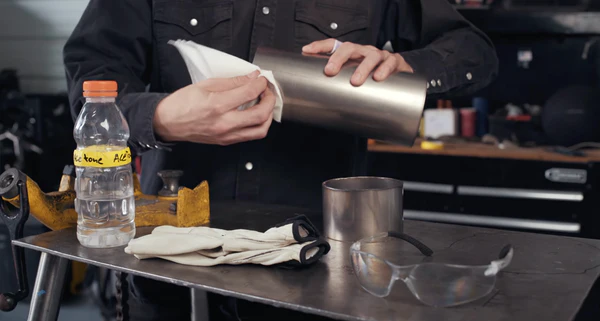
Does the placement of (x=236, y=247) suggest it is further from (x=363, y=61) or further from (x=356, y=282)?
(x=363, y=61)

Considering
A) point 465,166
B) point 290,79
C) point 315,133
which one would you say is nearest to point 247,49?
point 315,133

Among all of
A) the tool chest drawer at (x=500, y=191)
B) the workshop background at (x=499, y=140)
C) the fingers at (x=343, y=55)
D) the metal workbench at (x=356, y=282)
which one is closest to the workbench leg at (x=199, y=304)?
the metal workbench at (x=356, y=282)

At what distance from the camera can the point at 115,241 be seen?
3.51 ft

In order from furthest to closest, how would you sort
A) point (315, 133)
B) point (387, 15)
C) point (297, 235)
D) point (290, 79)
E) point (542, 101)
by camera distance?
1. point (542, 101)
2. point (387, 15)
3. point (315, 133)
4. point (290, 79)
5. point (297, 235)

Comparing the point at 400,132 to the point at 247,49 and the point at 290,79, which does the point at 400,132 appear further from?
the point at 247,49

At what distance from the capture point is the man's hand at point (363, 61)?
1168mm

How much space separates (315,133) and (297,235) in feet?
1.72

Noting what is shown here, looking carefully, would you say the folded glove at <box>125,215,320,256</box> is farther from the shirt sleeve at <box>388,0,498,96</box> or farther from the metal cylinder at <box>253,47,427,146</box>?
the shirt sleeve at <box>388,0,498,96</box>

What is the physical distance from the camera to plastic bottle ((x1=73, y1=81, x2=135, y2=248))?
1.06m

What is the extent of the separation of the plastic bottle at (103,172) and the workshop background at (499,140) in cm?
189

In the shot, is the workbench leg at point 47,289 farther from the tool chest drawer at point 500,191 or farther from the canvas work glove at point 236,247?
the tool chest drawer at point 500,191

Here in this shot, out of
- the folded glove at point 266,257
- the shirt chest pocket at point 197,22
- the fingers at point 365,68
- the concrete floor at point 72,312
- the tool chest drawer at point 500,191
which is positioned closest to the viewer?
the folded glove at point 266,257

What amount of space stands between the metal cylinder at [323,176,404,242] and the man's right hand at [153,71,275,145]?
0.55ft

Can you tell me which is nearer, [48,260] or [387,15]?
[48,260]
